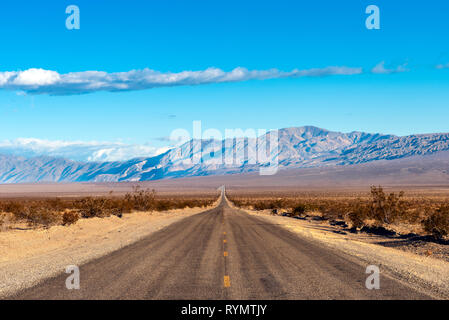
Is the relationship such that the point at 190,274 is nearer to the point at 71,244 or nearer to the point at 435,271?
the point at 435,271

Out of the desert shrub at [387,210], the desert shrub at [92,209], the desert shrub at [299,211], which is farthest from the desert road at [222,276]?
the desert shrub at [299,211]

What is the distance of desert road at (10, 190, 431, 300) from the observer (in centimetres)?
891

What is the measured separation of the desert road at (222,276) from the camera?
891 centimetres

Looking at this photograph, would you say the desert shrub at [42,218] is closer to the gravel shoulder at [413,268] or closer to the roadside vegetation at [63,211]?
the roadside vegetation at [63,211]

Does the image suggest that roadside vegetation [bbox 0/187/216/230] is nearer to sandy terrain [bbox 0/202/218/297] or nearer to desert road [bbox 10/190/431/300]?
sandy terrain [bbox 0/202/218/297]

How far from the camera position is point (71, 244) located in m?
19.7

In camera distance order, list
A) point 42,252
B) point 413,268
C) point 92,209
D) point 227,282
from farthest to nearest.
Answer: point 92,209 < point 42,252 < point 413,268 < point 227,282

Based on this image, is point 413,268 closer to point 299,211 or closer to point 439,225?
point 439,225

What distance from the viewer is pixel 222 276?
35.4 feet

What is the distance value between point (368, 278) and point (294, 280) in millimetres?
1910

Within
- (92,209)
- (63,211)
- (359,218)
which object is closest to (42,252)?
(92,209)

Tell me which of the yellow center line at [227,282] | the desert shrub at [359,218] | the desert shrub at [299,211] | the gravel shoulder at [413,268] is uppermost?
the yellow center line at [227,282]

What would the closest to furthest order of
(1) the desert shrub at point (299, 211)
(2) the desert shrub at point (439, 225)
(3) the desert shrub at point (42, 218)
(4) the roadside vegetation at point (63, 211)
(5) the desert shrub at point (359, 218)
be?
(2) the desert shrub at point (439, 225) → (3) the desert shrub at point (42, 218) → (4) the roadside vegetation at point (63, 211) → (5) the desert shrub at point (359, 218) → (1) the desert shrub at point (299, 211)
